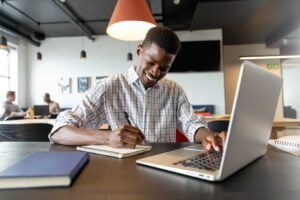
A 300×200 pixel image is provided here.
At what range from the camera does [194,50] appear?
5535 mm

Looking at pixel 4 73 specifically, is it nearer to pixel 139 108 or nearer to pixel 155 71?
pixel 139 108

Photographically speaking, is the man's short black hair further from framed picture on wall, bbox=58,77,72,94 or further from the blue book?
framed picture on wall, bbox=58,77,72,94

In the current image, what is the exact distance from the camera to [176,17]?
195 inches

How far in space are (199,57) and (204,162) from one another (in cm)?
508

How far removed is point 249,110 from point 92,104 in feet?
2.84

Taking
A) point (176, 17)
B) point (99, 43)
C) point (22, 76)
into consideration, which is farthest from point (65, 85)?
point (176, 17)

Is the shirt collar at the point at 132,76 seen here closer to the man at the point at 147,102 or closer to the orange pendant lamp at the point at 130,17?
the man at the point at 147,102

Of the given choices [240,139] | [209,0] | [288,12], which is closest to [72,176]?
[240,139]

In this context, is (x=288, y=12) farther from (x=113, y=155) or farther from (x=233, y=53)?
(x=113, y=155)

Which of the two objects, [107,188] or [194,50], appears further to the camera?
[194,50]

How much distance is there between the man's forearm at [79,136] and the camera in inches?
37.0

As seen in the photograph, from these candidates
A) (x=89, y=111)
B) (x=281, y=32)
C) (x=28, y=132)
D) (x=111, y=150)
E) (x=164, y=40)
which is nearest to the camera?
Answer: (x=111, y=150)

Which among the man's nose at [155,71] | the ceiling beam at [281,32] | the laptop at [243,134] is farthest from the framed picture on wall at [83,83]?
the laptop at [243,134]

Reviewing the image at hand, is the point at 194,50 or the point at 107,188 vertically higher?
the point at 194,50
